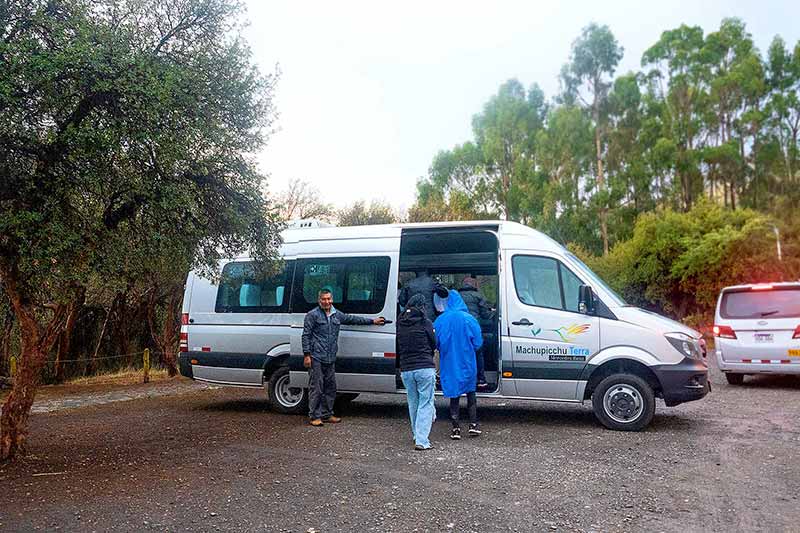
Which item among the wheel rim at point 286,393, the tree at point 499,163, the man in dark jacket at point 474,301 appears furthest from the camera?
the tree at point 499,163

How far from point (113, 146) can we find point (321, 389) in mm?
4406

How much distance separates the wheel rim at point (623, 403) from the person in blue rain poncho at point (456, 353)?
1.83 m

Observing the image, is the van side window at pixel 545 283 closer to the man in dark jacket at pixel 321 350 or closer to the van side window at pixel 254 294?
the man in dark jacket at pixel 321 350

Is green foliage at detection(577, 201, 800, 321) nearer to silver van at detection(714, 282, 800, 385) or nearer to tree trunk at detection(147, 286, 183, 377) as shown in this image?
silver van at detection(714, 282, 800, 385)

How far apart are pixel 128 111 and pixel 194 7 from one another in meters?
1.77

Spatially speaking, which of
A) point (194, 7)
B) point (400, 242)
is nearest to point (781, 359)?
point (400, 242)

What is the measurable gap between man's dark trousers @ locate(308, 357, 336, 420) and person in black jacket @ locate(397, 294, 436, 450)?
174 cm

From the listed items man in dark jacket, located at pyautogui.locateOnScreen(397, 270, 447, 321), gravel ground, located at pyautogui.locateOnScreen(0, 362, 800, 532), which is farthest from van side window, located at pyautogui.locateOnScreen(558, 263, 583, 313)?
man in dark jacket, located at pyautogui.locateOnScreen(397, 270, 447, 321)

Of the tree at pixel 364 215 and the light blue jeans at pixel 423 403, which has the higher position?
the tree at pixel 364 215

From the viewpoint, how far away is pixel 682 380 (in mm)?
8281

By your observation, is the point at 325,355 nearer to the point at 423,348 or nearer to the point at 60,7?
the point at 423,348

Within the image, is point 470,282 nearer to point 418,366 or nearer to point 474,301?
point 474,301

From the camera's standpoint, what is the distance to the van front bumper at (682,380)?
8281mm

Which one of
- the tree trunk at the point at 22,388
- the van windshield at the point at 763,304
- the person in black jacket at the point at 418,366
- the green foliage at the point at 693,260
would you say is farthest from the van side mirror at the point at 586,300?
the green foliage at the point at 693,260
